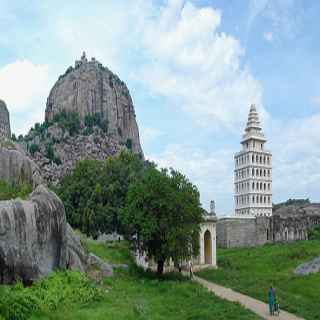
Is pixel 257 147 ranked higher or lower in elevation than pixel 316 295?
higher

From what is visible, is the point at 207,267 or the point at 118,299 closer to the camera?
the point at 118,299

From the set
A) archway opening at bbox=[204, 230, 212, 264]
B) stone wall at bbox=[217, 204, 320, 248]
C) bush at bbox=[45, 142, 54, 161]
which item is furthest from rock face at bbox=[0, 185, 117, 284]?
bush at bbox=[45, 142, 54, 161]

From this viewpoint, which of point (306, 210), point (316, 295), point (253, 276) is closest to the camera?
point (316, 295)

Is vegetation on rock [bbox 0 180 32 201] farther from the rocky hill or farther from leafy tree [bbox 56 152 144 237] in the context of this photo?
the rocky hill

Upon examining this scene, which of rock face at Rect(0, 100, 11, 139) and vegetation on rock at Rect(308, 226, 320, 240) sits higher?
rock face at Rect(0, 100, 11, 139)

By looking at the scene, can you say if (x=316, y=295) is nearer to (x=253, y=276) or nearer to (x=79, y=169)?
(x=253, y=276)

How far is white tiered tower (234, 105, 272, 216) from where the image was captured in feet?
253

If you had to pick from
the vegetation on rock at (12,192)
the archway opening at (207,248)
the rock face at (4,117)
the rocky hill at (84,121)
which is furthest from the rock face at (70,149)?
the vegetation on rock at (12,192)

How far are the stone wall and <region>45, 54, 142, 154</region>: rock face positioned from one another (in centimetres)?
6842

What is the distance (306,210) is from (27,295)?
5606 cm

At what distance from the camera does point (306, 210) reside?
66125 millimetres

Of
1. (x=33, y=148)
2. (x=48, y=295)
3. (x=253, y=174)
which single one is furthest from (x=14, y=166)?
(x=33, y=148)

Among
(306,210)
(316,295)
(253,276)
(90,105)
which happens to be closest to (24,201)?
(316,295)

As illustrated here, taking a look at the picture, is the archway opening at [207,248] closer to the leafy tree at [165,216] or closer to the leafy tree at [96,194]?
the leafy tree at [96,194]
